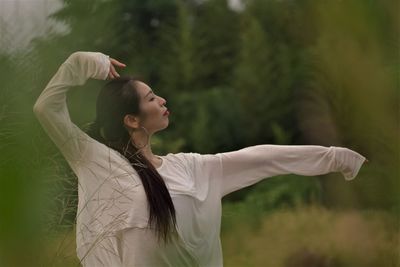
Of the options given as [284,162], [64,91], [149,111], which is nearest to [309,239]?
[284,162]

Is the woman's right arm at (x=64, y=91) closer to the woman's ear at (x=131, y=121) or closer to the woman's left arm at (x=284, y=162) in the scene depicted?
the woman's ear at (x=131, y=121)

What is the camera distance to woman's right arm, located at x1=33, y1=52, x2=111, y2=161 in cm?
134

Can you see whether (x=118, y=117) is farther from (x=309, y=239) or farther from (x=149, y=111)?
(x=309, y=239)

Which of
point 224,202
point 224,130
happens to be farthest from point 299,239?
point 224,130

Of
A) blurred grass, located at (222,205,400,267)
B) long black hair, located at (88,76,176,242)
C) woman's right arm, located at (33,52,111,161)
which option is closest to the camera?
woman's right arm, located at (33,52,111,161)

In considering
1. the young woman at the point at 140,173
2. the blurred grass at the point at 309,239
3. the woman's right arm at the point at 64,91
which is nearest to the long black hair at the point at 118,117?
the young woman at the point at 140,173

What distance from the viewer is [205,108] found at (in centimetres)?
493

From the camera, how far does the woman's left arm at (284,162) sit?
5.07 ft

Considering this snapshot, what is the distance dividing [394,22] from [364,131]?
877 mm

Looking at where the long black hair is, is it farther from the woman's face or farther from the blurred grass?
the blurred grass

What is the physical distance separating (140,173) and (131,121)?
0.10m

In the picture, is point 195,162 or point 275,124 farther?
point 275,124

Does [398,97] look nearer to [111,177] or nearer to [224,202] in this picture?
[111,177]

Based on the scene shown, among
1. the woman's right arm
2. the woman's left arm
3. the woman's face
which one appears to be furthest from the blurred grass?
the woman's right arm
